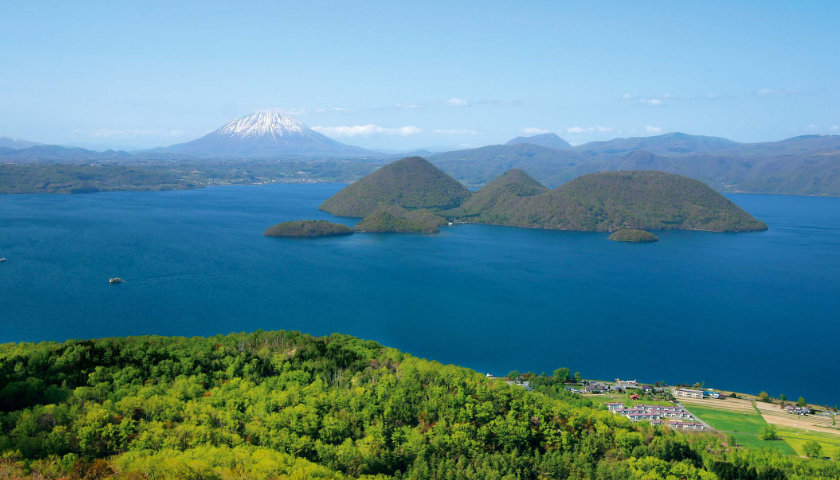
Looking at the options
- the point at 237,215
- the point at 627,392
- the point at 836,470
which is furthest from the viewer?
the point at 237,215

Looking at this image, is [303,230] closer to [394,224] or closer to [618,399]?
[394,224]

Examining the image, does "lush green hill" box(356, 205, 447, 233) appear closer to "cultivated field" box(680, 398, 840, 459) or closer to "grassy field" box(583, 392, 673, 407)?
"grassy field" box(583, 392, 673, 407)

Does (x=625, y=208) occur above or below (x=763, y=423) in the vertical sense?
above

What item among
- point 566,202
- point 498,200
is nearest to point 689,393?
point 566,202

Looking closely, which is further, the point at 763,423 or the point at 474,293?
the point at 474,293

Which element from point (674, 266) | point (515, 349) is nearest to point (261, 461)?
point (515, 349)

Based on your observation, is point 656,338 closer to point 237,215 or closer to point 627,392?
point 627,392

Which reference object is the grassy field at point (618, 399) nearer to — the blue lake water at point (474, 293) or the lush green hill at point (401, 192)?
the blue lake water at point (474, 293)
